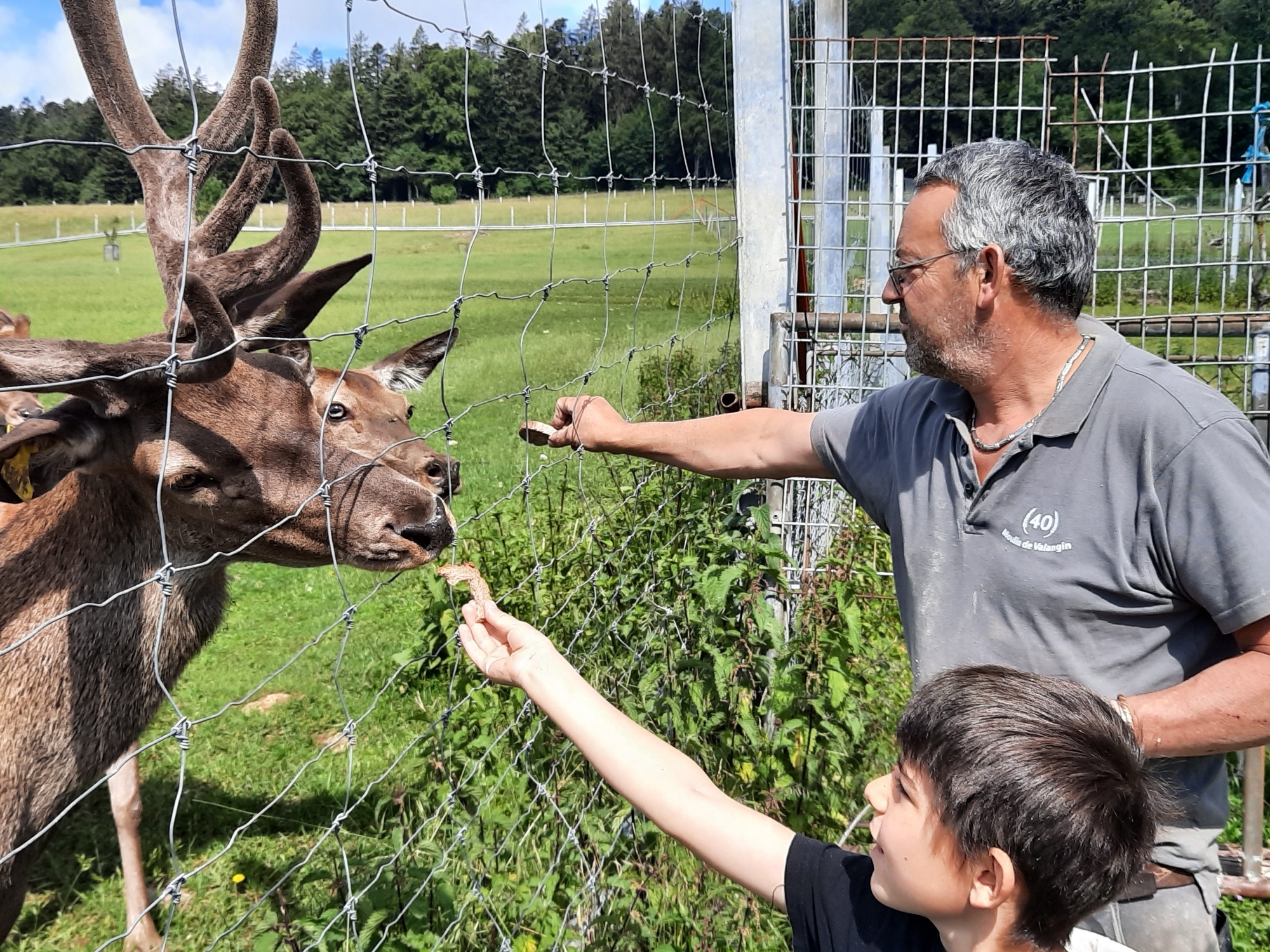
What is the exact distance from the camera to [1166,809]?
1.76 metres

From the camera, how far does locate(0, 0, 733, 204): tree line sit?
2.57m

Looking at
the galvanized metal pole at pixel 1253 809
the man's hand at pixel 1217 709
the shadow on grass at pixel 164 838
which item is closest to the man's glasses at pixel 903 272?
the man's hand at pixel 1217 709

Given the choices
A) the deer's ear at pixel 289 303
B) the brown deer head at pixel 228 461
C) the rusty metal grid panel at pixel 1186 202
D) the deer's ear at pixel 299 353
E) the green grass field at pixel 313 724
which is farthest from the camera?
the rusty metal grid panel at pixel 1186 202

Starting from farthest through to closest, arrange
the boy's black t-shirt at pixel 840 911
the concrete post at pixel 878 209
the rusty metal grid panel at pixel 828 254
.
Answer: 1. the concrete post at pixel 878 209
2. the rusty metal grid panel at pixel 828 254
3. the boy's black t-shirt at pixel 840 911

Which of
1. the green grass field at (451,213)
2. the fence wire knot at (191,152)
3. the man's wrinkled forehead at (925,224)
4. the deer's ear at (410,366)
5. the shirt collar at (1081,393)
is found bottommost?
the deer's ear at (410,366)

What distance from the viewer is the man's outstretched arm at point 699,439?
3045 millimetres

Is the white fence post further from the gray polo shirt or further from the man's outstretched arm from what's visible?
the gray polo shirt

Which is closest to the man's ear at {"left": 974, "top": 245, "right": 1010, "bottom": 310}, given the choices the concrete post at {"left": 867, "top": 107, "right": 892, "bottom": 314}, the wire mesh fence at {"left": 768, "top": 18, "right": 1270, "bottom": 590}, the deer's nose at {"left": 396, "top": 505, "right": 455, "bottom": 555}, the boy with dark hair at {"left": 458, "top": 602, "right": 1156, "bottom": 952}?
the wire mesh fence at {"left": 768, "top": 18, "right": 1270, "bottom": 590}

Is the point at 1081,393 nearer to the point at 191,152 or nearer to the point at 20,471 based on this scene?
the point at 191,152

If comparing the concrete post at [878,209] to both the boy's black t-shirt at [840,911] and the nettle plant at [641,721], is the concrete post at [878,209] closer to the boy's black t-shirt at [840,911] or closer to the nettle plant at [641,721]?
the nettle plant at [641,721]

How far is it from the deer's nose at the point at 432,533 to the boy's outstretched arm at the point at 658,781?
36.9 inches

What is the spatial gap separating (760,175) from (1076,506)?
2.22m

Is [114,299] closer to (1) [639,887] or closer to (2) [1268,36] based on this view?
(1) [639,887]

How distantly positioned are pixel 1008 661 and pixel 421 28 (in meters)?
2.07
